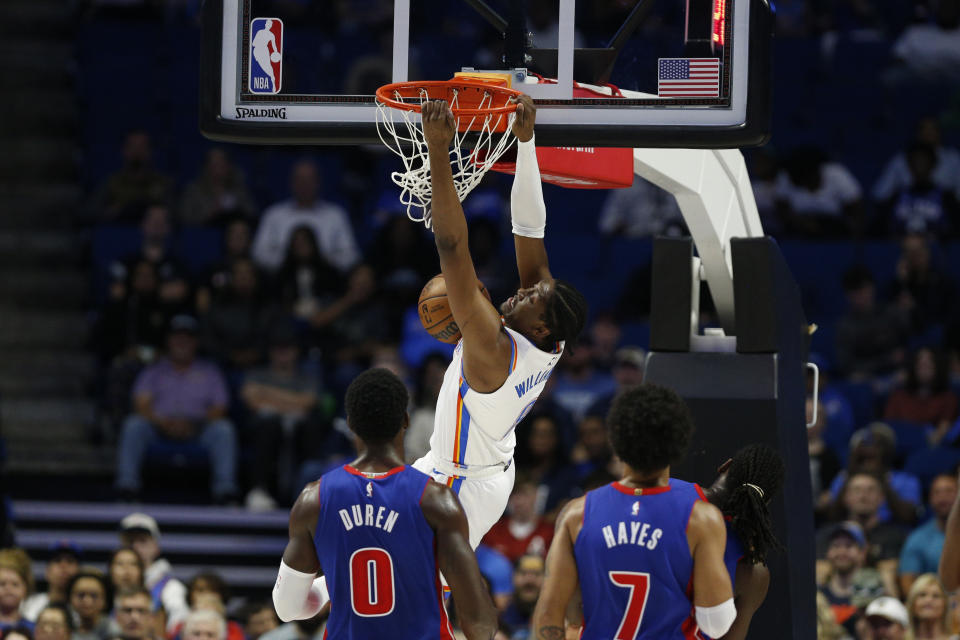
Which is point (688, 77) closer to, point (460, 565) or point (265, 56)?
point (265, 56)

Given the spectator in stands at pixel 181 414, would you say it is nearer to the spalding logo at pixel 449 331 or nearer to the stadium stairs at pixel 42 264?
the stadium stairs at pixel 42 264

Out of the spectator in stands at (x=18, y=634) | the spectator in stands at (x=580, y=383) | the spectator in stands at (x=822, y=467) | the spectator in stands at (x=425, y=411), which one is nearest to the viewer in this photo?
the spectator in stands at (x=18, y=634)

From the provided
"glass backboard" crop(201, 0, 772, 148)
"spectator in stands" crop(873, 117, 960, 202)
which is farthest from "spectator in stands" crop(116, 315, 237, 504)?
"spectator in stands" crop(873, 117, 960, 202)

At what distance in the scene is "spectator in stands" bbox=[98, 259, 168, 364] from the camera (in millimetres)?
11219

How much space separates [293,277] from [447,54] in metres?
4.69

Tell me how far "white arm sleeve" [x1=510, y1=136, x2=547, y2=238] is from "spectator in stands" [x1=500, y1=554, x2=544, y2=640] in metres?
3.78

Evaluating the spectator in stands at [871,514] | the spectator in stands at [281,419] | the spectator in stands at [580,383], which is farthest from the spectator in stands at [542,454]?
the spectator in stands at [871,514]

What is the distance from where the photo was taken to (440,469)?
5660mm

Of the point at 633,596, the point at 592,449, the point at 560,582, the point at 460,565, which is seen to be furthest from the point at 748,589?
the point at 592,449

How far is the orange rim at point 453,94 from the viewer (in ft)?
17.2

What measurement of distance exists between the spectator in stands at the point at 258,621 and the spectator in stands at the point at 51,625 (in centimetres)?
106

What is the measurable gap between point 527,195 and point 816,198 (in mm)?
7026

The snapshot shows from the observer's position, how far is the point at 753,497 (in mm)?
5035

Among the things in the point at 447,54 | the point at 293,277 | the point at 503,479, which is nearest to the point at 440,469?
the point at 503,479
